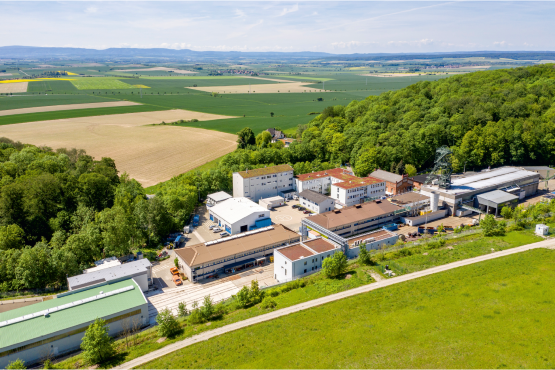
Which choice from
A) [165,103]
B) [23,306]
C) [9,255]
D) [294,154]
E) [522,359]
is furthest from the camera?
[165,103]

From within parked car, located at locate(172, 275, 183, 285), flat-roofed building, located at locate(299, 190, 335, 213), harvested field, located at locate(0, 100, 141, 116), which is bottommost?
parked car, located at locate(172, 275, 183, 285)

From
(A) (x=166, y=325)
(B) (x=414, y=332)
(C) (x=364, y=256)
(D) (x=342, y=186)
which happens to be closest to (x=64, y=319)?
(A) (x=166, y=325)

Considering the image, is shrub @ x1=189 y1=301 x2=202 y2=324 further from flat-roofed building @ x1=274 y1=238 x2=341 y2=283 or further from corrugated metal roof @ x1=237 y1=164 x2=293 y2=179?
corrugated metal roof @ x1=237 y1=164 x2=293 y2=179

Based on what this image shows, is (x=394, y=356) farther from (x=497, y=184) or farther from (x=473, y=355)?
(x=497, y=184)

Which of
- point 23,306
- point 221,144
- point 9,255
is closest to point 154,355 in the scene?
Result: point 23,306

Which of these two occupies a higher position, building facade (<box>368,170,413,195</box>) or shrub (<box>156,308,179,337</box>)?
building facade (<box>368,170,413,195</box>)

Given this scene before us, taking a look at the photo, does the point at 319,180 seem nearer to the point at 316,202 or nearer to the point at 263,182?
the point at 316,202

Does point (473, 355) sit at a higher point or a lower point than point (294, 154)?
lower

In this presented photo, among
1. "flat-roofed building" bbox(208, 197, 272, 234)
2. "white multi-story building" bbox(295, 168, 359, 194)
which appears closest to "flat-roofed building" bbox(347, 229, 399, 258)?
"flat-roofed building" bbox(208, 197, 272, 234)
